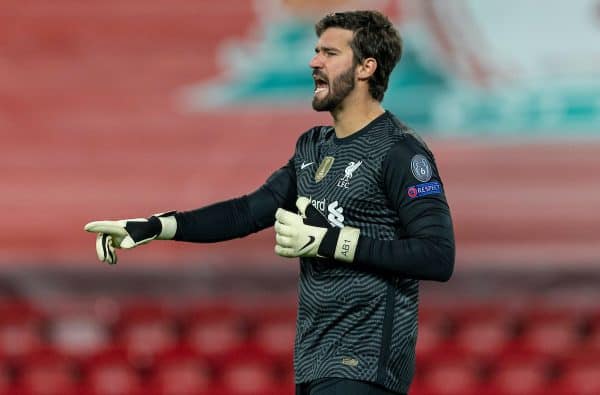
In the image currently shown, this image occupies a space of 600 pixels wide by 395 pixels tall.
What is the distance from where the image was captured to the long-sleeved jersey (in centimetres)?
236

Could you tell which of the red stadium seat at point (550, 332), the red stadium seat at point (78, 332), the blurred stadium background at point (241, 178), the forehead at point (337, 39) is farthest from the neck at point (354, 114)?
the red stadium seat at point (78, 332)

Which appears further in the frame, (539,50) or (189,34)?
(189,34)

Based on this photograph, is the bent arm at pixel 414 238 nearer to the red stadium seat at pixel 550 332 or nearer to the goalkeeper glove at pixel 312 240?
the goalkeeper glove at pixel 312 240

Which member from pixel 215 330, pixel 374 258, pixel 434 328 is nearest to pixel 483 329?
pixel 434 328

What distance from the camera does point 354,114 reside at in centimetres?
255

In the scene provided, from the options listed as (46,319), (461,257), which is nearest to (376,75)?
(461,257)

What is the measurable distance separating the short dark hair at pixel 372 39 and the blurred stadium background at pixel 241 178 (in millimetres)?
2810

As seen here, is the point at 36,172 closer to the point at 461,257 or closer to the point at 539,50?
the point at 461,257

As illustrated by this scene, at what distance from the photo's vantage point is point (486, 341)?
562 centimetres

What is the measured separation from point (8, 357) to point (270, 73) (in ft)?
5.94

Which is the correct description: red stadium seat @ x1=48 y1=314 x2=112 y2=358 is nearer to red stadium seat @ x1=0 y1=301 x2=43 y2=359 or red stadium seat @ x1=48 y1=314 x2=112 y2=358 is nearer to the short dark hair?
red stadium seat @ x1=0 y1=301 x2=43 y2=359

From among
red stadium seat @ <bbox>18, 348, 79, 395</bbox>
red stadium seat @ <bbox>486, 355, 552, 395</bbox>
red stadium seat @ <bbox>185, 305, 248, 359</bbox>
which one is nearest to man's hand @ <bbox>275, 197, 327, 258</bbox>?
red stadium seat @ <bbox>486, 355, 552, 395</bbox>

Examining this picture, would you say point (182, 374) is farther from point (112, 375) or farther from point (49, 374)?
point (49, 374)

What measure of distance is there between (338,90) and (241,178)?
9.73 ft
